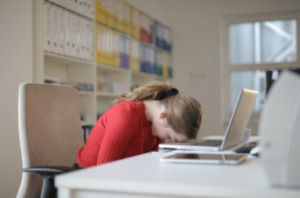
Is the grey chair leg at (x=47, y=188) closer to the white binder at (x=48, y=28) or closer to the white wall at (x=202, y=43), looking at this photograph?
the white binder at (x=48, y=28)

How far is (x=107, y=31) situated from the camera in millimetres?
4227

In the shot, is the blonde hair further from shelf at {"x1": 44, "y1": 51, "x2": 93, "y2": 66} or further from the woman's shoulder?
shelf at {"x1": 44, "y1": 51, "x2": 93, "y2": 66}

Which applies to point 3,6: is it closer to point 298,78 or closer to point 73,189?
point 73,189

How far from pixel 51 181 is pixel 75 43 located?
217cm

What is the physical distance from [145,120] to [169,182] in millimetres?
964

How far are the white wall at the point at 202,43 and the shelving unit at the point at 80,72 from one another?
1392 millimetres

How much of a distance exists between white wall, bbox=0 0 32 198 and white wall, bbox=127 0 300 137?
320cm

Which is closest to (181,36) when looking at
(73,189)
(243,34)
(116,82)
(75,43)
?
(243,34)

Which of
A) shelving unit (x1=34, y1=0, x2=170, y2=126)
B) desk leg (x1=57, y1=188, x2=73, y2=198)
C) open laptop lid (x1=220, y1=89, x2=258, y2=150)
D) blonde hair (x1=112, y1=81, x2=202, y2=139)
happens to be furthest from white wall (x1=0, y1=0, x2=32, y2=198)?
desk leg (x1=57, y1=188, x2=73, y2=198)

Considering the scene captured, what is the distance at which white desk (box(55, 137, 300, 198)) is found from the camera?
30.7 inches

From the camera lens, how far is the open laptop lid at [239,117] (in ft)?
4.37

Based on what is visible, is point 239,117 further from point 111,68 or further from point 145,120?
point 111,68

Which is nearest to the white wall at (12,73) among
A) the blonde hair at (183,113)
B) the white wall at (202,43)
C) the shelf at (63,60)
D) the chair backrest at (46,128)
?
the shelf at (63,60)

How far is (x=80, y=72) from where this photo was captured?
13.1 ft
